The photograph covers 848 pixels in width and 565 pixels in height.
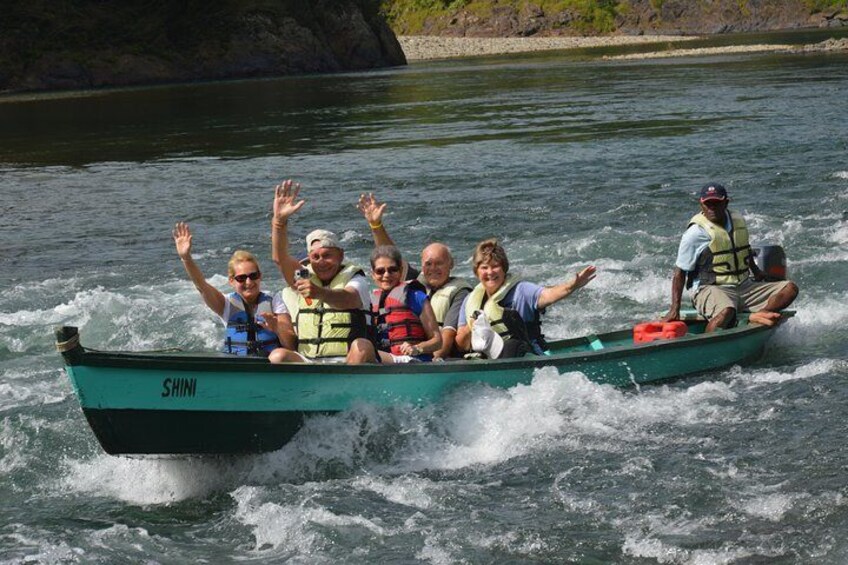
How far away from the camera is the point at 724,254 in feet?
40.9

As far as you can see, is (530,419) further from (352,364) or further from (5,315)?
(5,315)

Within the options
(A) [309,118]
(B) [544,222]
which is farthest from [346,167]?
(A) [309,118]

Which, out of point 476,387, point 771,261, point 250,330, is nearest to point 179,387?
point 250,330

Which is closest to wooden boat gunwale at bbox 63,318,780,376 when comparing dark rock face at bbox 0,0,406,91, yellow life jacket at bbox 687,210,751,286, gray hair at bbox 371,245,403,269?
gray hair at bbox 371,245,403,269

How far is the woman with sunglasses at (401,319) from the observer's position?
33.7 ft

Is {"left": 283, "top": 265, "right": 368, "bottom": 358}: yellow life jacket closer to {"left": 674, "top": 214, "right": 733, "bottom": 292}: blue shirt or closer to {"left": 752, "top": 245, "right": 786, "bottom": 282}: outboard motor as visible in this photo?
{"left": 674, "top": 214, "right": 733, "bottom": 292}: blue shirt

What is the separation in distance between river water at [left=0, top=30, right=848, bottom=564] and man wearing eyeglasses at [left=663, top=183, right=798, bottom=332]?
0.52 m

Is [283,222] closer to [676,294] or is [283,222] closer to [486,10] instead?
[676,294]

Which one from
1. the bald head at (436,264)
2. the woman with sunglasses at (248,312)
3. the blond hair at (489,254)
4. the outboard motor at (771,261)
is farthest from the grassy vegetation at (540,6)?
the woman with sunglasses at (248,312)

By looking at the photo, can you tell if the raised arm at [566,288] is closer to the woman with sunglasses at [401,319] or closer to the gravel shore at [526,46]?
the woman with sunglasses at [401,319]

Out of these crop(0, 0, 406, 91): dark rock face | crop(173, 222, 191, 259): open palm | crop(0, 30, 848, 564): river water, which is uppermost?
crop(0, 0, 406, 91): dark rock face

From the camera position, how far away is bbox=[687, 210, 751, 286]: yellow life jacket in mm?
12406

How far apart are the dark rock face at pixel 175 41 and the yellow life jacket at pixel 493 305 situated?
185ft

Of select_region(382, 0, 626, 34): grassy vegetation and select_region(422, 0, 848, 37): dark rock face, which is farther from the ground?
select_region(382, 0, 626, 34): grassy vegetation
